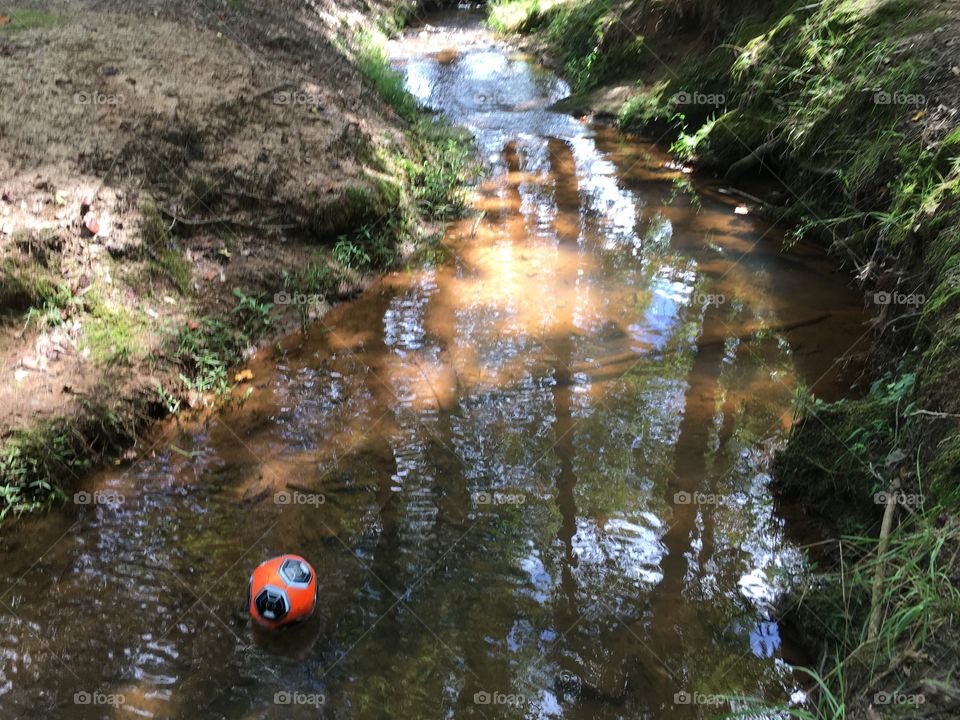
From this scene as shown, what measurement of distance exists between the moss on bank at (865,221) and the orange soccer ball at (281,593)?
2.05 metres

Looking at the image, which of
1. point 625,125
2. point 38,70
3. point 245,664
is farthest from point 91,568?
point 625,125

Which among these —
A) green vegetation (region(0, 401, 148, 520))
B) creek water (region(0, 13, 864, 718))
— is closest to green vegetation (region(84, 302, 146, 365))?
green vegetation (region(0, 401, 148, 520))

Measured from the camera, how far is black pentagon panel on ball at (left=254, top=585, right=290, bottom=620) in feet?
9.55

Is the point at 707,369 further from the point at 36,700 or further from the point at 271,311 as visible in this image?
the point at 36,700

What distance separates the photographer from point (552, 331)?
5016 millimetres

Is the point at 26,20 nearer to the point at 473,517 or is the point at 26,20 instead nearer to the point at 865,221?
the point at 473,517

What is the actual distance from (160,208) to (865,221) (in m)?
5.31

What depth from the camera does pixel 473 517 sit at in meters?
3.54

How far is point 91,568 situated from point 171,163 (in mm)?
3235

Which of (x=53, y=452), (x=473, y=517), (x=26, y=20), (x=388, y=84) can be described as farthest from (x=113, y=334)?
(x=388, y=84)

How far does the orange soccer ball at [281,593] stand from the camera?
2.92m

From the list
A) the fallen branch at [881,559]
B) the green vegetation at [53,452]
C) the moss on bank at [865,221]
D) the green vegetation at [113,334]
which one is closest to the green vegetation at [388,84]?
the moss on bank at [865,221]

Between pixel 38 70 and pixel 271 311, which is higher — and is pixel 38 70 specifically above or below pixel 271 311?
above

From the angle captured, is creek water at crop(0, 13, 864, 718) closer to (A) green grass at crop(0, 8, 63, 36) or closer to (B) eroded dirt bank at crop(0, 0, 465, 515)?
(B) eroded dirt bank at crop(0, 0, 465, 515)
